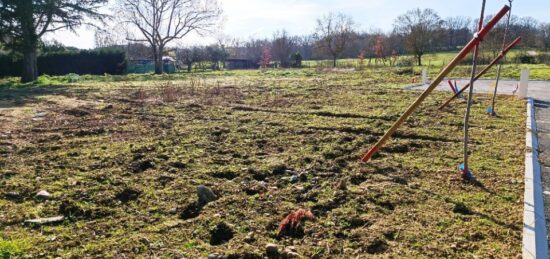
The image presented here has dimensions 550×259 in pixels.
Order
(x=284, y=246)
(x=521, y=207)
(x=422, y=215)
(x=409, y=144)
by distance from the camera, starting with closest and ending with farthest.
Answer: (x=284, y=246) < (x=422, y=215) < (x=521, y=207) < (x=409, y=144)

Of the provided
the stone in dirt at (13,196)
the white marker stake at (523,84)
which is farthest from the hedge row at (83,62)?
the stone in dirt at (13,196)

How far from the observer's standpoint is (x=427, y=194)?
373cm

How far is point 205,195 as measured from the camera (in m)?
3.60

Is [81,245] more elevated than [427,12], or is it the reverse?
[427,12]

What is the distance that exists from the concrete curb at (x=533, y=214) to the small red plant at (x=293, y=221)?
1.46 meters

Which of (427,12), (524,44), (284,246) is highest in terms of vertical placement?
(427,12)

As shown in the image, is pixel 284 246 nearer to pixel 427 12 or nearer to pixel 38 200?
pixel 38 200

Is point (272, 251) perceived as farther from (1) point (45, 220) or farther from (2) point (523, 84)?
(2) point (523, 84)

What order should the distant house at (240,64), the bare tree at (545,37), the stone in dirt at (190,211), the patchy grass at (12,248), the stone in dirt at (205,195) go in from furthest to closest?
the distant house at (240,64), the bare tree at (545,37), the stone in dirt at (205,195), the stone in dirt at (190,211), the patchy grass at (12,248)

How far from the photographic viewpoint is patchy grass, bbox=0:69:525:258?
2.82 meters

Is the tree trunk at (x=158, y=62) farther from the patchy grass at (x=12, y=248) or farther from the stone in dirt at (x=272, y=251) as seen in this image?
the stone in dirt at (x=272, y=251)

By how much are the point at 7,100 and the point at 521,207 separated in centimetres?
1330

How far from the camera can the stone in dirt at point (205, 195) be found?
11.6ft

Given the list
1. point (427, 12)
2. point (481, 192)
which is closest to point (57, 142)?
point (481, 192)
